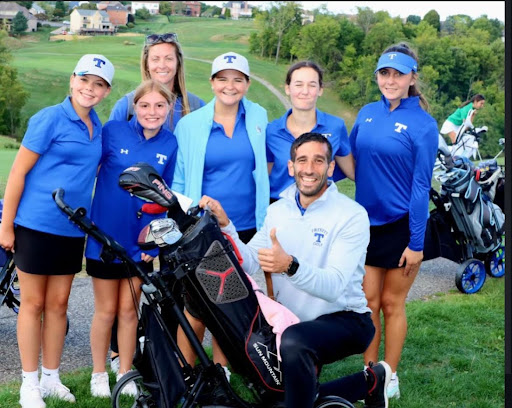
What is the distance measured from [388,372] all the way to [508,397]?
1.26 m

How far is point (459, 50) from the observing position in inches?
447

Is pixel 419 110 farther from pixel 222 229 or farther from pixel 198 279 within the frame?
pixel 198 279

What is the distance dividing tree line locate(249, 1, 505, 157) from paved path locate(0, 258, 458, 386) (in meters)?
2.69

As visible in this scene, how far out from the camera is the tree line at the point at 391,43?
9.27 metres

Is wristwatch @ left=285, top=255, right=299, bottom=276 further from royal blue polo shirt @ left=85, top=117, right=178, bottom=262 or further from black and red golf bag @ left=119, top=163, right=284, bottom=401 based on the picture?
royal blue polo shirt @ left=85, top=117, right=178, bottom=262

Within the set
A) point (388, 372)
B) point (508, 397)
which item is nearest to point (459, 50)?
point (388, 372)

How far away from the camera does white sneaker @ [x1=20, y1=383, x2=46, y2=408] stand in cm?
370

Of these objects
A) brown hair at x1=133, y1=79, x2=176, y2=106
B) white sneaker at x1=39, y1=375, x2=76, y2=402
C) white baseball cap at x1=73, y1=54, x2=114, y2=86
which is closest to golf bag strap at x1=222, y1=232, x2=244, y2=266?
brown hair at x1=133, y1=79, x2=176, y2=106

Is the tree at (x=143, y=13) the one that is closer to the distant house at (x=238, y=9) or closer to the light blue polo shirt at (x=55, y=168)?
the distant house at (x=238, y=9)

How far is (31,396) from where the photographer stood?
3.71 metres

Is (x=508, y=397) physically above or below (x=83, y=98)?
below

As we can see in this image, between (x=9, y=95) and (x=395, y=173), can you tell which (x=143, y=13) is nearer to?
(x=9, y=95)

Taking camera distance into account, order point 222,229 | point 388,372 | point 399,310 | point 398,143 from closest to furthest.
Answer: point 222,229, point 388,372, point 398,143, point 399,310

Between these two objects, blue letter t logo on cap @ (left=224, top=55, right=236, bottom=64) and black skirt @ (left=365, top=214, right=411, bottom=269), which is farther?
black skirt @ (left=365, top=214, right=411, bottom=269)
